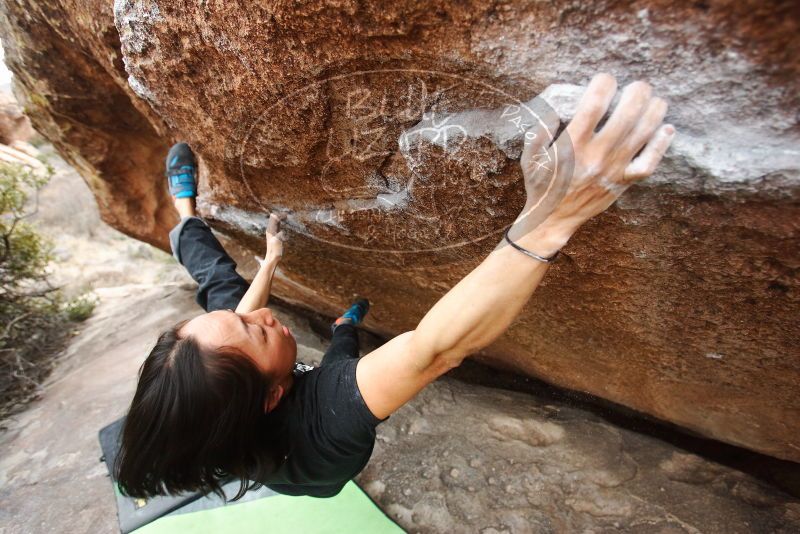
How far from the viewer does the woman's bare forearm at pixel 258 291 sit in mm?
1783

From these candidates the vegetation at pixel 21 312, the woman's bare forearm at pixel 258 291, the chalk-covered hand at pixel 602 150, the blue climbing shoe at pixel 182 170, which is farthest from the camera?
the vegetation at pixel 21 312

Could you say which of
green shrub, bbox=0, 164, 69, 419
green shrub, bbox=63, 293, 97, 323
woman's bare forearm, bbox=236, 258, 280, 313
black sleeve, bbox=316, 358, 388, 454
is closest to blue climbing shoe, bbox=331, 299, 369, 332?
woman's bare forearm, bbox=236, 258, 280, 313

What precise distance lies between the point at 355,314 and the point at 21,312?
12.8 feet

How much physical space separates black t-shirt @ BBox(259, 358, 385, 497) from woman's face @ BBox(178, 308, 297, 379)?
0.37ft

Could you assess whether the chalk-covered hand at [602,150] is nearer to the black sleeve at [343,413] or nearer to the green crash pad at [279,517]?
the black sleeve at [343,413]

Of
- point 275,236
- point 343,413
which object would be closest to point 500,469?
point 343,413

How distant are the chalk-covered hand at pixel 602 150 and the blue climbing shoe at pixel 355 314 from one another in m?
1.41

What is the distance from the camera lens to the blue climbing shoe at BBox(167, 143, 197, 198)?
A: 1.97m

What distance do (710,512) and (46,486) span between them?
3.19 metres

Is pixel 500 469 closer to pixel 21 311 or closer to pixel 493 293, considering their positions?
pixel 493 293

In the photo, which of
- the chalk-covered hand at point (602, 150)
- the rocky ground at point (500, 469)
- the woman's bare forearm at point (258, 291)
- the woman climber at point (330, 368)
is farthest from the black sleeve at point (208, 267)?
the chalk-covered hand at point (602, 150)

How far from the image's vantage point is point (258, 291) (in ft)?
6.05

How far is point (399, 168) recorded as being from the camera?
1348mm

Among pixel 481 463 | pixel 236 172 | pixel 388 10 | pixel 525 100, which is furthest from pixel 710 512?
pixel 236 172
